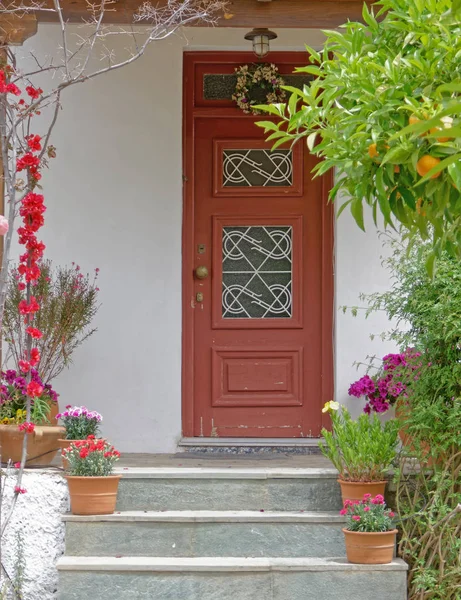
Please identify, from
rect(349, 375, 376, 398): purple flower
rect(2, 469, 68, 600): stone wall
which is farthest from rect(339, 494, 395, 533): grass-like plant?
rect(2, 469, 68, 600): stone wall

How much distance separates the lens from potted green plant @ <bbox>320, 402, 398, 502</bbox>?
5.24 m

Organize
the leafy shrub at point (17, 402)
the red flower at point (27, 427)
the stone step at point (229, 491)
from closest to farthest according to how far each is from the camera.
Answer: the red flower at point (27, 427) → the stone step at point (229, 491) → the leafy shrub at point (17, 402)

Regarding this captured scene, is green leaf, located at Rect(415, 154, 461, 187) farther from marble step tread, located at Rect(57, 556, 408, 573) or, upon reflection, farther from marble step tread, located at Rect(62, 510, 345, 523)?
marble step tread, located at Rect(62, 510, 345, 523)

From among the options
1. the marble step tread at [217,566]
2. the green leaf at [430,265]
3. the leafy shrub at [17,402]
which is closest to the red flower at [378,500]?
Result: the marble step tread at [217,566]

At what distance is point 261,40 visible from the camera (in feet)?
21.8

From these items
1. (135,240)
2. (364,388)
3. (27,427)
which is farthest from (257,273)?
(27,427)

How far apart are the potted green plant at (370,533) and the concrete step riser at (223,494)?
1.59 ft

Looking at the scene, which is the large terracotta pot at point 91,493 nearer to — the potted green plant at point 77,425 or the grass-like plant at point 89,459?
the grass-like plant at point 89,459

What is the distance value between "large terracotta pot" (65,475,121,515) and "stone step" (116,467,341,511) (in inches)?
8.2

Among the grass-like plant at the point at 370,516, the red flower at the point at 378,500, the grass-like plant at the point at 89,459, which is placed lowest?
the grass-like plant at the point at 370,516

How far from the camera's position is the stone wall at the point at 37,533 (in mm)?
5250

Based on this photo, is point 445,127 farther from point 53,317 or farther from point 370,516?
point 53,317

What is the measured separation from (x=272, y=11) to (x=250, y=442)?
283 cm

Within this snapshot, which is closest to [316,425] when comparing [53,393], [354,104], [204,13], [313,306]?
[313,306]
